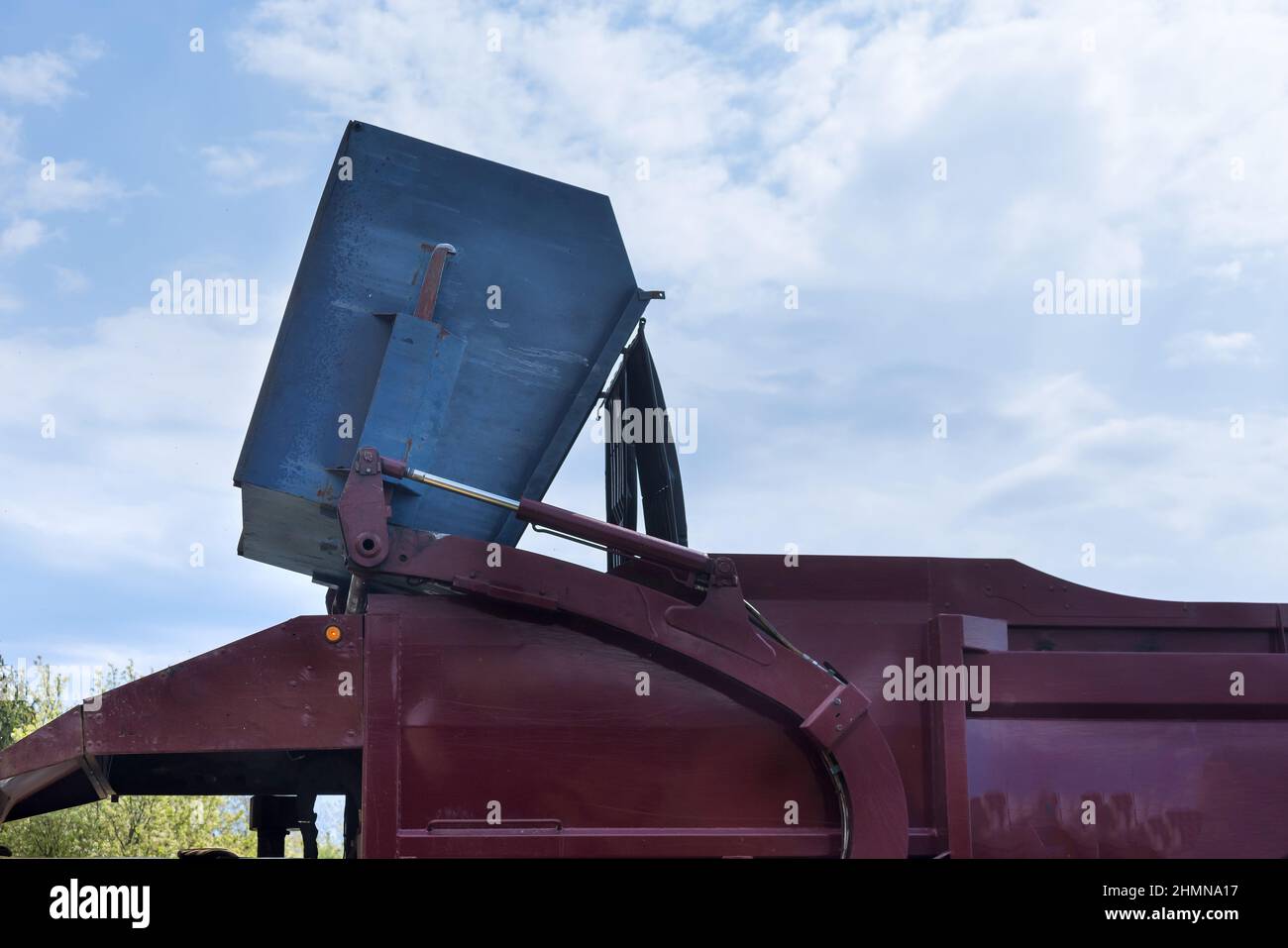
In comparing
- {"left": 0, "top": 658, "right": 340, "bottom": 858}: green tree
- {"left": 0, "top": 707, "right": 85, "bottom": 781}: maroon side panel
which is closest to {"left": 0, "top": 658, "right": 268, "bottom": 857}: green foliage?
{"left": 0, "top": 658, "right": 340, "bottom": 858}: green tree

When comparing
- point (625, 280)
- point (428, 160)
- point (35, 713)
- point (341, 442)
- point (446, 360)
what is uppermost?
point (428, 160)

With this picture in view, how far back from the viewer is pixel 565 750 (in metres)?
3.80

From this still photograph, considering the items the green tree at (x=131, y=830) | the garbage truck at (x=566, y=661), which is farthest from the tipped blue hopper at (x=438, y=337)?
the green tree at (x=131, y=830)

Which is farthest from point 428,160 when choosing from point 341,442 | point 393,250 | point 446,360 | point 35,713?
point 35,713

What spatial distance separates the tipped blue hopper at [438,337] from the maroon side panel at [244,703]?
0.59 m

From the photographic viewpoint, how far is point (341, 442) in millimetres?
4219

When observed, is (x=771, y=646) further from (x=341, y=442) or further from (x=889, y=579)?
(x=341, y=442)

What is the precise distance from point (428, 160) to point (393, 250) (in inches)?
13.8

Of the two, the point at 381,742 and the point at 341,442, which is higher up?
the point at 341,442

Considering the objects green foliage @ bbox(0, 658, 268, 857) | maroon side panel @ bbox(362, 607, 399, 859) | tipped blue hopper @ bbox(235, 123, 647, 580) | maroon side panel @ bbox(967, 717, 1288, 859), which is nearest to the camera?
maroon side panel @ bbox(362, 607, 399, 859)

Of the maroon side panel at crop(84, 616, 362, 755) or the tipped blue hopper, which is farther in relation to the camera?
the tipped blue hopper

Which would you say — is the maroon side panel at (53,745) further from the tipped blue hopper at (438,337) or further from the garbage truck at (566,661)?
the tipped blue hopper at (438,337)

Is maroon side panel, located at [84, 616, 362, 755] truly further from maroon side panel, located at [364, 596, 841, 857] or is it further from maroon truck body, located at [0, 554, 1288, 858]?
maroon side panel, located at [364, 596, 841, 857]

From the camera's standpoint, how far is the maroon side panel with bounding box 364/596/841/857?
147 inches
